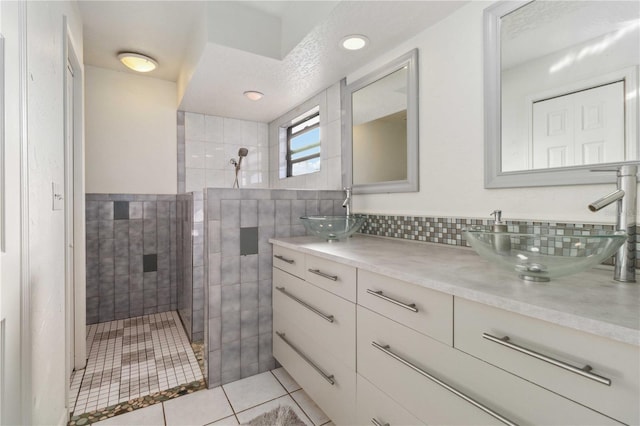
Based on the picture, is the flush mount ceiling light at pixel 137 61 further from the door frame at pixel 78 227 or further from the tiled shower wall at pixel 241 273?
the tiled shower wall at pixel 241 273

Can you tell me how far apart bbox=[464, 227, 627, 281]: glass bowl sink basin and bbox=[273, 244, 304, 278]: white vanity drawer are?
0.93 metres

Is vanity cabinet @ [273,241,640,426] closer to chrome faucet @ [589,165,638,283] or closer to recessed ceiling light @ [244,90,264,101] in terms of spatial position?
chrome faucet @ [589,165,638,283]

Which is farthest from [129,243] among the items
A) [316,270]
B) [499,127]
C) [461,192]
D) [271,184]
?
[499,127]

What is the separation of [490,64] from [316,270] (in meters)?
1.28

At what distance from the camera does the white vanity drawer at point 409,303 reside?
900mm

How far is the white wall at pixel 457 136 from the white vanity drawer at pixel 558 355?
2.29 feet

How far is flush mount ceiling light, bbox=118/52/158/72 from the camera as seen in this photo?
2.56 m

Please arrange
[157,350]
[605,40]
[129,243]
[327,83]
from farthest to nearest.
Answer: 1. [129,243]
2. [327,83]
3. [157,350]
4. [605,40]

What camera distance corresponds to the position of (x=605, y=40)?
105cm

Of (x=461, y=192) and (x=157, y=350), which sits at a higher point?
(x=461, y=192)

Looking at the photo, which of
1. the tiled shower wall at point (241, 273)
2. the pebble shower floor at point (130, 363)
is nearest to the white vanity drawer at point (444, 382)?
the tiled shower wall at point (241, 273)

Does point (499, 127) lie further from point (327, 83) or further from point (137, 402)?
point (137, 402)

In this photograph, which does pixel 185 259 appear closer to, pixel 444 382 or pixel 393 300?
pixel 393 300

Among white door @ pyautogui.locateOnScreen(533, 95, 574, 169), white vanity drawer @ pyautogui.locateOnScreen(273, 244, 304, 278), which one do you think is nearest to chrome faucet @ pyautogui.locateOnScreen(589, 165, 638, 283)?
white door @ pyautogui.locateOnScreen(533, 95, 574, 169)
